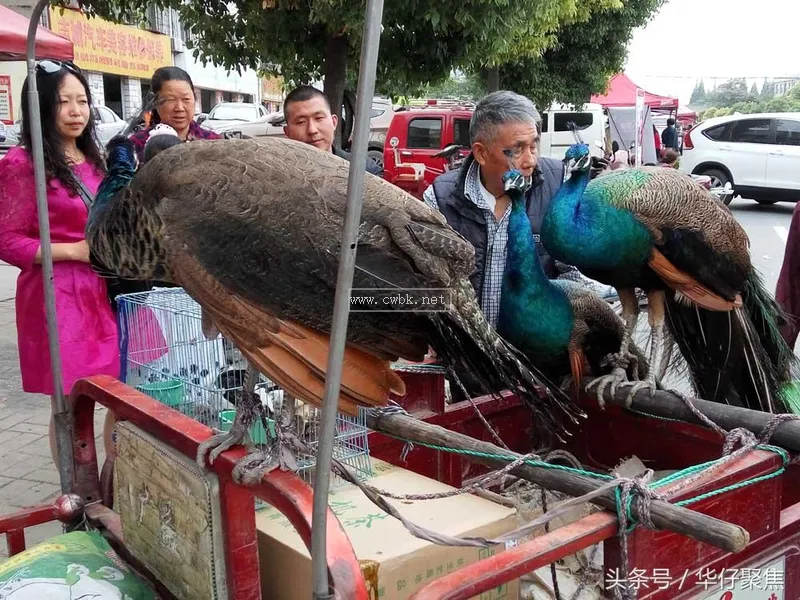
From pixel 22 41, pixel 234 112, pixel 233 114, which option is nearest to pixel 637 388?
pixel 22 41

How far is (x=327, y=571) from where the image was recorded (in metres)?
1.14

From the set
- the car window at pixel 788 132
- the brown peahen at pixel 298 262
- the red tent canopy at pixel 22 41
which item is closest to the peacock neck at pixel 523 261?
the brown peahen at pixel 298 262

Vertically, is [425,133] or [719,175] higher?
[425,133]

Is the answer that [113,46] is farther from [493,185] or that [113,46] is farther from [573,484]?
[573,484]

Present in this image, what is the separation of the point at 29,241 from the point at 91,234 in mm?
619

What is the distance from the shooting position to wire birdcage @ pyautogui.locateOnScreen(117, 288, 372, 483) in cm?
215

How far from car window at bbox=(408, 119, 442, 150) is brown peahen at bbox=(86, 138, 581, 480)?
1155 centimetres

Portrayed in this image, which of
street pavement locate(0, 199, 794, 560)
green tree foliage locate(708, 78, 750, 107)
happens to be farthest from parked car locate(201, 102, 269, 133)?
green tree foliage locate(708, 78, 750, 107)

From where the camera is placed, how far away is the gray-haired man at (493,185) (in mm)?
2496

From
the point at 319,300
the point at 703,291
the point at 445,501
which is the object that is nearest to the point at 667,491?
the point at 445,501

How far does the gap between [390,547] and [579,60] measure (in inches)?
532

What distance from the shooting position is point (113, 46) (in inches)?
793

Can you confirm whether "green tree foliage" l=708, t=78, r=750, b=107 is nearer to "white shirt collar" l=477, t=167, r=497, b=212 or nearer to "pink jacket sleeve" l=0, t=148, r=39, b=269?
"white shirt collar" l=477, t=167, r=497, b=212

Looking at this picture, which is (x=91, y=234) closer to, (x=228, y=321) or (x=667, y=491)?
(x=228, y=321)
